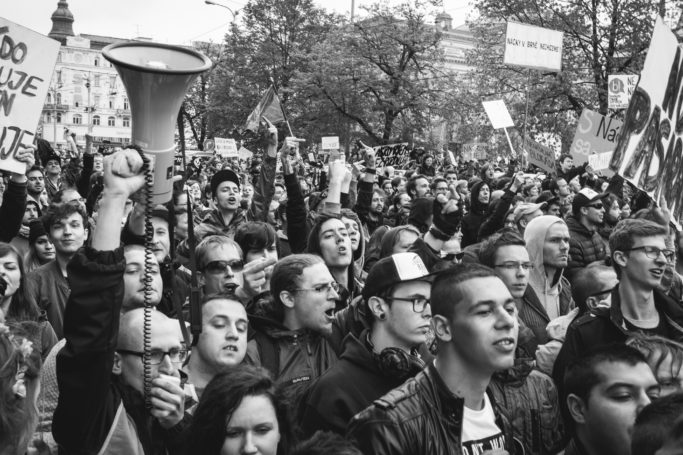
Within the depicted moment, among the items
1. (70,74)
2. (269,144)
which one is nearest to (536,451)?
(269,144)

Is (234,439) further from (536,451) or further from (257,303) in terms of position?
(257,303)

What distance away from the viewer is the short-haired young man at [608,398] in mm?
2928

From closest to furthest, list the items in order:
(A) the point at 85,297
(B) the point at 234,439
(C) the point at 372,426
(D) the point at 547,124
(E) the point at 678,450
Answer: (E) the point at 678,450
(A) the point at 85,297
(C) the point at 372,426
(B) the point at 234,439
(D) the point at 547,124

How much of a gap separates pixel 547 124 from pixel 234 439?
940 inches

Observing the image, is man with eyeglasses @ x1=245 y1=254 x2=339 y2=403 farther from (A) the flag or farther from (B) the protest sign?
(B) the protest sign

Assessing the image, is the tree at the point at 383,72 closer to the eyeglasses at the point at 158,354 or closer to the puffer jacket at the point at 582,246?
the puffer jacket at the point at 582,246

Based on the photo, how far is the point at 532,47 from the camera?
1614 centimetres

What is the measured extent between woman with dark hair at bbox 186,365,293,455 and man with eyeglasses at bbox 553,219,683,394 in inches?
59.4

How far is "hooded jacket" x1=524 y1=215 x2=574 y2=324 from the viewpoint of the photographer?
17.9 feet

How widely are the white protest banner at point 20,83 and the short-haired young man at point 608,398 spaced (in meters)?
4.04

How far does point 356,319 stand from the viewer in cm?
382

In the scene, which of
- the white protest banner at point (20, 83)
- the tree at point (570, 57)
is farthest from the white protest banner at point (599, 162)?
the tree at point (570, 57)

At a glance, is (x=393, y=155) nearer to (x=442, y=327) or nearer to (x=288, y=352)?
(x=288, y=352)

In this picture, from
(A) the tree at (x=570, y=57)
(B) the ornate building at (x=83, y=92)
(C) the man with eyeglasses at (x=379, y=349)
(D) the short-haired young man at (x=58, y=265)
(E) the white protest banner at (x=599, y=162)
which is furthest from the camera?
(B) the ornate building at (x=83, y=92)
